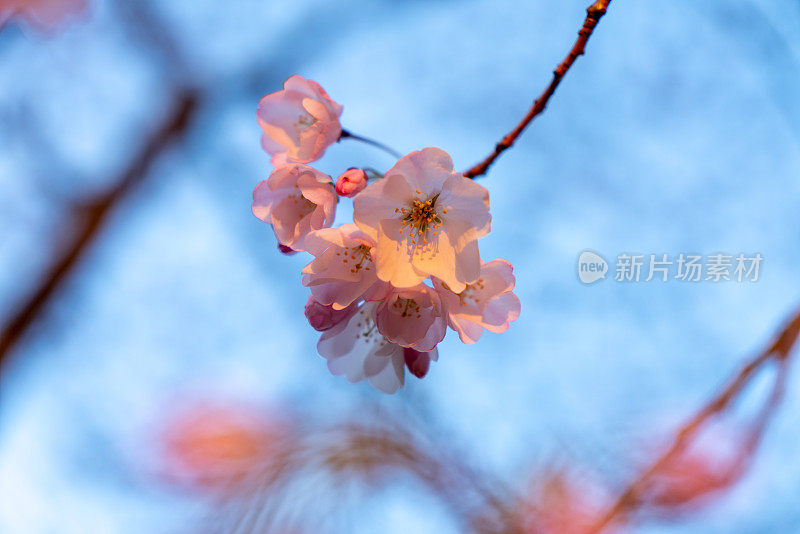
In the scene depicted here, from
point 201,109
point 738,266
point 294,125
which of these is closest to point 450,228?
point 294,125

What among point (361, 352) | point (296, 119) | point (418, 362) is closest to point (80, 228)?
point (296, 119)

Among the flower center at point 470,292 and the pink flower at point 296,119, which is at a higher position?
the pink flower at point 296,119

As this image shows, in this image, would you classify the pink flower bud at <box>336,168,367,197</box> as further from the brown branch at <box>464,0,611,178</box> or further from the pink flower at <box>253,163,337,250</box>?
the brown branch at <box>464,0,611,178</box>

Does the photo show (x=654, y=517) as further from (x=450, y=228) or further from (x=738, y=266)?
(x=450, y=228)

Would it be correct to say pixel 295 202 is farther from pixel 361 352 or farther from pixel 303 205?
pixel 361 352

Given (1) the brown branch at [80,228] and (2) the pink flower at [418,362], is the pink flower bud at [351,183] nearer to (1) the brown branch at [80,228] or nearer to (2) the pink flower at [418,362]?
(2) the pink flower at [418,362]

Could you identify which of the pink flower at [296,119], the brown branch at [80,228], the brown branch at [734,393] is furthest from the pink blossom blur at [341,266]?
the brown branch at [80,228]
